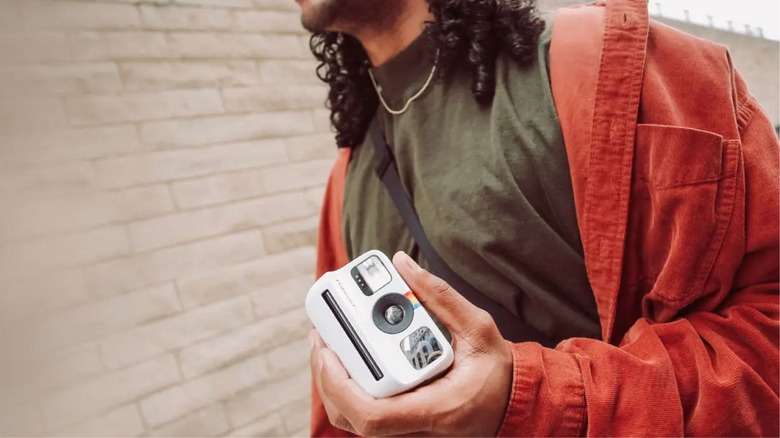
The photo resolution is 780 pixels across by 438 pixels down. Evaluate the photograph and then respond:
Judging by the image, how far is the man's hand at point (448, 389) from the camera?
0.37 metres

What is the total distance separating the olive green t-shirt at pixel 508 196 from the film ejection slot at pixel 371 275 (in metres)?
0.16

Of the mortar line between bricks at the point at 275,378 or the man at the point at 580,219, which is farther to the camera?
the mortar line between bricks at the point at 275,378

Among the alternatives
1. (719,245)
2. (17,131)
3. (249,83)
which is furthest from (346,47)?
(719,245)

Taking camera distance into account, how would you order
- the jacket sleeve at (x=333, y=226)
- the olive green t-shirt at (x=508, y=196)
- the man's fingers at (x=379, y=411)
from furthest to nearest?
the jacket sleeve at (x=333, y=226) < the olive green t-shirt at (x=508, y=196) < the man's fingers at (x=379, y=411)

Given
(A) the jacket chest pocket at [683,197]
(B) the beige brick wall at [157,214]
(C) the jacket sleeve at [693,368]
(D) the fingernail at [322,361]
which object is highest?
(A) the jacket chest pocket at [683,197]

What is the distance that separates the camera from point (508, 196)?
522mm

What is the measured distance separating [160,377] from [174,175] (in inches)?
11.4

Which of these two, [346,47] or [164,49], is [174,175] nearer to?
[164,49]

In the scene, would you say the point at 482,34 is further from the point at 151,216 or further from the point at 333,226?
the point at 151,216

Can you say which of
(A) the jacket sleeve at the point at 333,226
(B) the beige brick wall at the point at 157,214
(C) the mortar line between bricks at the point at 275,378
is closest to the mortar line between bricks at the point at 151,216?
(B) the beige brick wall at the point at 157,214

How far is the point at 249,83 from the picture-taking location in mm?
844

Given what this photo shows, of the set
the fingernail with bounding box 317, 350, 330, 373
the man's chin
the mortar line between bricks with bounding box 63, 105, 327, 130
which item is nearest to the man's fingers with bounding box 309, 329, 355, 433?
the fingernail with bounding box 317, 350, 330, 373

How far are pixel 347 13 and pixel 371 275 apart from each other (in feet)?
1.13

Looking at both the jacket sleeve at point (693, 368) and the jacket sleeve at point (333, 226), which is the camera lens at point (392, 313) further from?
the jacket sleeve at point (333, 226)
